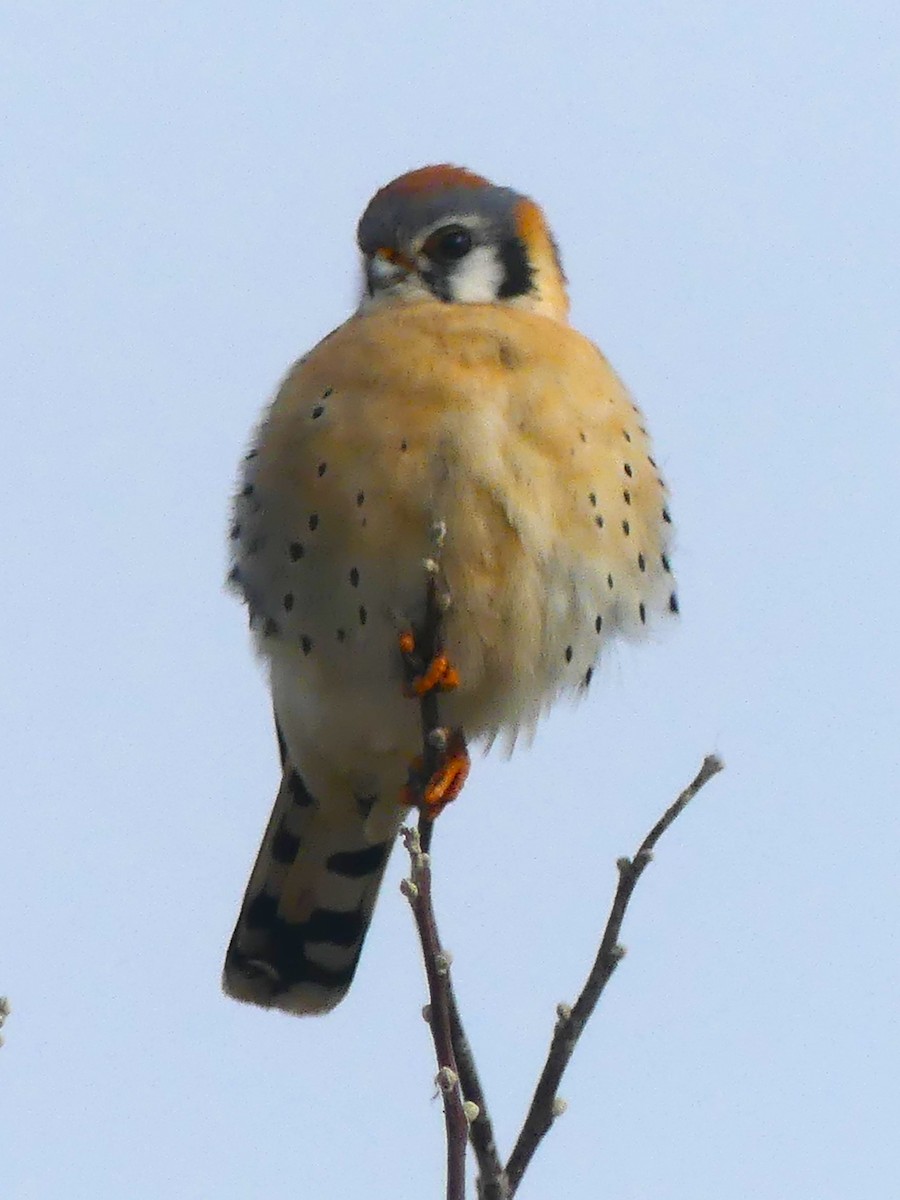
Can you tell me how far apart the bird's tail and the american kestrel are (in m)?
0.07

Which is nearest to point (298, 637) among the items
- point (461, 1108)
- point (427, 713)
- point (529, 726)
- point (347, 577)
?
point (347, 577)

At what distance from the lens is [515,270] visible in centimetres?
470

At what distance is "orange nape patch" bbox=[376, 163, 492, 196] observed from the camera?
466cm

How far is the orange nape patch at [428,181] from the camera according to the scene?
15.3 feet

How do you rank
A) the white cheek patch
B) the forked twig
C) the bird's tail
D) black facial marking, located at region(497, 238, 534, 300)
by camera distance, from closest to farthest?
the forked twig
the white cheek patch
black facial marking, located at region(497, 238, 534, 300)
the bird's tail

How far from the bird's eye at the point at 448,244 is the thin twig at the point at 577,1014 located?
2147 mm

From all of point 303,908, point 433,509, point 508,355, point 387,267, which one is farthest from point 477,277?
point 303,908

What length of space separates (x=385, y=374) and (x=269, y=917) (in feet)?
5.01

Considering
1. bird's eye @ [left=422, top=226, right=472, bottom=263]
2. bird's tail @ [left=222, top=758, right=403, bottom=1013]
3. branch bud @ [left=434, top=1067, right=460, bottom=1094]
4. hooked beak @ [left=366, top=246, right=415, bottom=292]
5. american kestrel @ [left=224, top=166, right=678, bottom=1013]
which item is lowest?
branch bud @ [left=434, top=1067, right=460, bottom=1094]

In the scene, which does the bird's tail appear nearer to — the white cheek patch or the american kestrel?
the american kestrel

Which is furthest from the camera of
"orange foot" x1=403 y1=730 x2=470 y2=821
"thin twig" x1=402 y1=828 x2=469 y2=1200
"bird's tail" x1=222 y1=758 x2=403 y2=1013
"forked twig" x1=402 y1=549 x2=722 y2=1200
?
"bird's tail" x1=222 y1=758 x2=403 y2=1013

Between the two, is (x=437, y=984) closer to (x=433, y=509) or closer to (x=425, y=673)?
(x=425, y=673)

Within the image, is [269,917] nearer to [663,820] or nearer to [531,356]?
[531,356]

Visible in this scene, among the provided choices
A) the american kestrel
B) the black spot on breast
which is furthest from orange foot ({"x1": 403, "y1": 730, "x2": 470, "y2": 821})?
the black spot on breast
